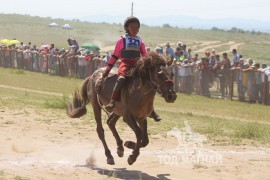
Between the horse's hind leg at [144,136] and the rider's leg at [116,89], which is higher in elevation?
the rider's leg at [116,89]

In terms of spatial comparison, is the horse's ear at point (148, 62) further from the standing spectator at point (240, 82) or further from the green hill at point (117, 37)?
the green hill at point (117, 37)

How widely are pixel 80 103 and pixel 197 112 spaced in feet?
26.9

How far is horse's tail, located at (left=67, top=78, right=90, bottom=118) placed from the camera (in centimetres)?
1141

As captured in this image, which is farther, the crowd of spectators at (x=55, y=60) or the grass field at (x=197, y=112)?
the crowd of spectators at (x=55, y=60)

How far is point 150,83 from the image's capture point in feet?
→ 29.4

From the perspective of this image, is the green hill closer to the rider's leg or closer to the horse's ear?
the rider's leg

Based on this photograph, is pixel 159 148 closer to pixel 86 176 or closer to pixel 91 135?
pixel 91 135

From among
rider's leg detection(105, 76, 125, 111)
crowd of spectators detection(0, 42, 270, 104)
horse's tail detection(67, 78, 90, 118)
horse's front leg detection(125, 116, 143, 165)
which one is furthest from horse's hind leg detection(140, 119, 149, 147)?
crowd of spectators detection(0, 42, 270, 104)

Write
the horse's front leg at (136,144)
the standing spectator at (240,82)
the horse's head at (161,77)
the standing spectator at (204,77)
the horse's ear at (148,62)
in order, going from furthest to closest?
the standing spectator at (204,77), the standing spectator at (240,82), the horse's front leg at (136,144), the horse's ear at (148,62), the horse's head at (161,77)

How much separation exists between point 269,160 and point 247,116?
7.81 metres

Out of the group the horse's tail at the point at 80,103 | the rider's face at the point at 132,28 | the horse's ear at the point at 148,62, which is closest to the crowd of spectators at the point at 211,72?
the horse's tail at the point at 80,103

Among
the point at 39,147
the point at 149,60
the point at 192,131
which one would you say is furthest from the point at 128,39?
the point at 192,131

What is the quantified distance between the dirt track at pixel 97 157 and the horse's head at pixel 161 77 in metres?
1.41

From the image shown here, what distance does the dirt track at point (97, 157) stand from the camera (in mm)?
9250
